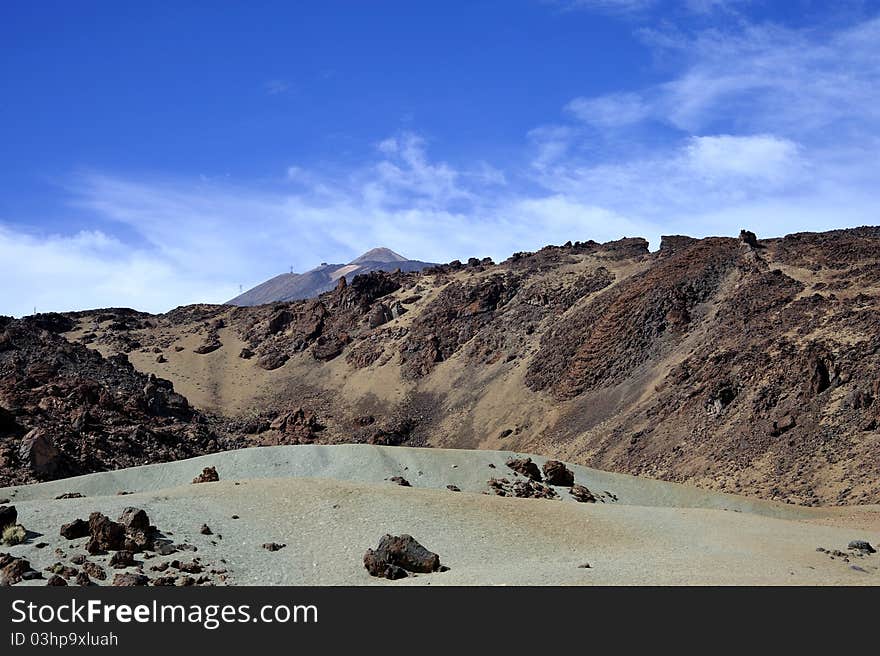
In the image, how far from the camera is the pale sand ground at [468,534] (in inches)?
706

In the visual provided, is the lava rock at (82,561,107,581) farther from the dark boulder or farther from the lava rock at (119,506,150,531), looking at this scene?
the dark boulder

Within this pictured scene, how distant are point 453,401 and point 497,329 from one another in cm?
1039

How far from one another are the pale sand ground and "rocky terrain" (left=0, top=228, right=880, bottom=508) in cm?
893

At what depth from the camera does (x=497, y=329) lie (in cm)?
7844

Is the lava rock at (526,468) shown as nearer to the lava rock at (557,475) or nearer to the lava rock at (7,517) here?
the lava rock at (557,475)

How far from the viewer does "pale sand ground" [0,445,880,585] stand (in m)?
17.9

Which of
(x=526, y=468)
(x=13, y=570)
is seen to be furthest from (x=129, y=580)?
(x=526, y=468)

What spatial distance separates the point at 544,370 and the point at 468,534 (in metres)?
45.9

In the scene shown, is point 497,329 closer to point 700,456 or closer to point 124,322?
point 700,456

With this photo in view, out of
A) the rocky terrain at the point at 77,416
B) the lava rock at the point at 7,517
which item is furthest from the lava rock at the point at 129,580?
the rocky terrain at the point at 77,416

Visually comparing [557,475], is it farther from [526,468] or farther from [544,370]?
[544,370]

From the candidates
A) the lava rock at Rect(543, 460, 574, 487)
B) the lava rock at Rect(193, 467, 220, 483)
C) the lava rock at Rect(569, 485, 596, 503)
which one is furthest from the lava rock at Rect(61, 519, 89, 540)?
the lava rock at Rect(543, 460, 574, 487)

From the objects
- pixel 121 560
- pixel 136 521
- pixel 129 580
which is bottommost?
pixel 129 580

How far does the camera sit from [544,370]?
67.4 m
